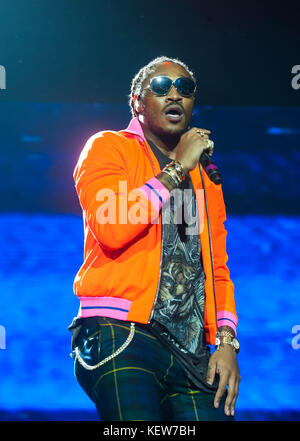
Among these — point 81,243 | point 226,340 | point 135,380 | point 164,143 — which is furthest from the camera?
point 81,243

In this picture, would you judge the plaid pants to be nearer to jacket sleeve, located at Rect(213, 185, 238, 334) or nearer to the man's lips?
jacket sleeve, located at Rect(213, 185, 238, 334)

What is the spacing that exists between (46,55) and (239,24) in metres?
1.03

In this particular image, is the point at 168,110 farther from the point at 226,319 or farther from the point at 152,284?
the point at 226,319

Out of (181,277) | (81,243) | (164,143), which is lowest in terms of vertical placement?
(181,277)

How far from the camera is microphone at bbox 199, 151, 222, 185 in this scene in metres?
1.80

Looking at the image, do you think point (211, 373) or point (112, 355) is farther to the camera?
point (211, 373)

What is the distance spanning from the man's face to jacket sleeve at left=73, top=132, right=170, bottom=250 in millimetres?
305

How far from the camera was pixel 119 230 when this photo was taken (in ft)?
5.36

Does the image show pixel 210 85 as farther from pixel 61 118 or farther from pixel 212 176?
pixel 212 176

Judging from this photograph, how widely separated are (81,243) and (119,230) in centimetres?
183

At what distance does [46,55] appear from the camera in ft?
10.1

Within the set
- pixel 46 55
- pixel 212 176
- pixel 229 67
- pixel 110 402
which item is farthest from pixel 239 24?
pixel 110 402

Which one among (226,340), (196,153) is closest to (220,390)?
(226,340)

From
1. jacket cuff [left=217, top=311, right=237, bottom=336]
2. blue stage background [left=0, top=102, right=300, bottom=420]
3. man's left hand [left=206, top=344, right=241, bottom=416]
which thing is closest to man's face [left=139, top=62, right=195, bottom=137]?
jacket cuff [left=217, top=311, right=237, bottom=336]
